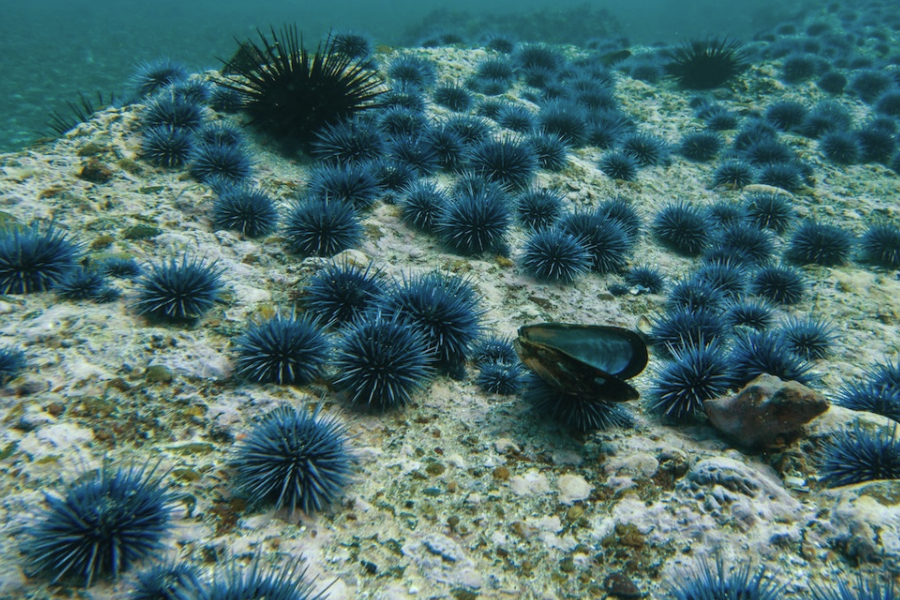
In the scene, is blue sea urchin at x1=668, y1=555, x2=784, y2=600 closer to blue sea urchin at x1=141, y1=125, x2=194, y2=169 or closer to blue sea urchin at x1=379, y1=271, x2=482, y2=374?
blue sea urchin at x1=379, y1=271, x2=482, y2=374

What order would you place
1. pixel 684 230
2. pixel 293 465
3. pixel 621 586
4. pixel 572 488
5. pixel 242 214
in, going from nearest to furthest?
1. pixel 621 586
2. pixel 293 465
3. pixel 572 488
4. pixel 242 214
5. pixel 684 230

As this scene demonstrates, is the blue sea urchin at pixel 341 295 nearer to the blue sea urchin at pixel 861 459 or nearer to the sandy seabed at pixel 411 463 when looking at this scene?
the sandy seabed at pixel 411 463

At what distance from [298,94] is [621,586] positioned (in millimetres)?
7798

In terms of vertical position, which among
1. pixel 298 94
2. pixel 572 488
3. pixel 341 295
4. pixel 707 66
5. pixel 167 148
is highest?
pixel 707 66

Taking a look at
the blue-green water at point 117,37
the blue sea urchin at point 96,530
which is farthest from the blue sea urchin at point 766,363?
the blue-green water at point 117,37

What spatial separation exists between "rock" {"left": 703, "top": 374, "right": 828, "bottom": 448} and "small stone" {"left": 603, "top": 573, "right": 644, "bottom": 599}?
1.62 m

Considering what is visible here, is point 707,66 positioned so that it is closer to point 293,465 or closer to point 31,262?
point 293,465

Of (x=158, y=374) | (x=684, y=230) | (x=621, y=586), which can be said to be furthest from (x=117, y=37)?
(x=621, y=586)

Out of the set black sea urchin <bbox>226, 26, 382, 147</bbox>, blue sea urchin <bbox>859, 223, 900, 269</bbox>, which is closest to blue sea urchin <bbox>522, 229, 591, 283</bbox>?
black sea urchin <bbox>226, 26, 382, 147</bbox>

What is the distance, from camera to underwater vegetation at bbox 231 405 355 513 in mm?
3174

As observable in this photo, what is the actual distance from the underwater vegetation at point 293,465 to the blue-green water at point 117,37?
7.45 metres

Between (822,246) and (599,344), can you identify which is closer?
(599,344)

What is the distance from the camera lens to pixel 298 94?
7750 millimetres

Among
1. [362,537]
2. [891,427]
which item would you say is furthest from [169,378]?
[891,427]
